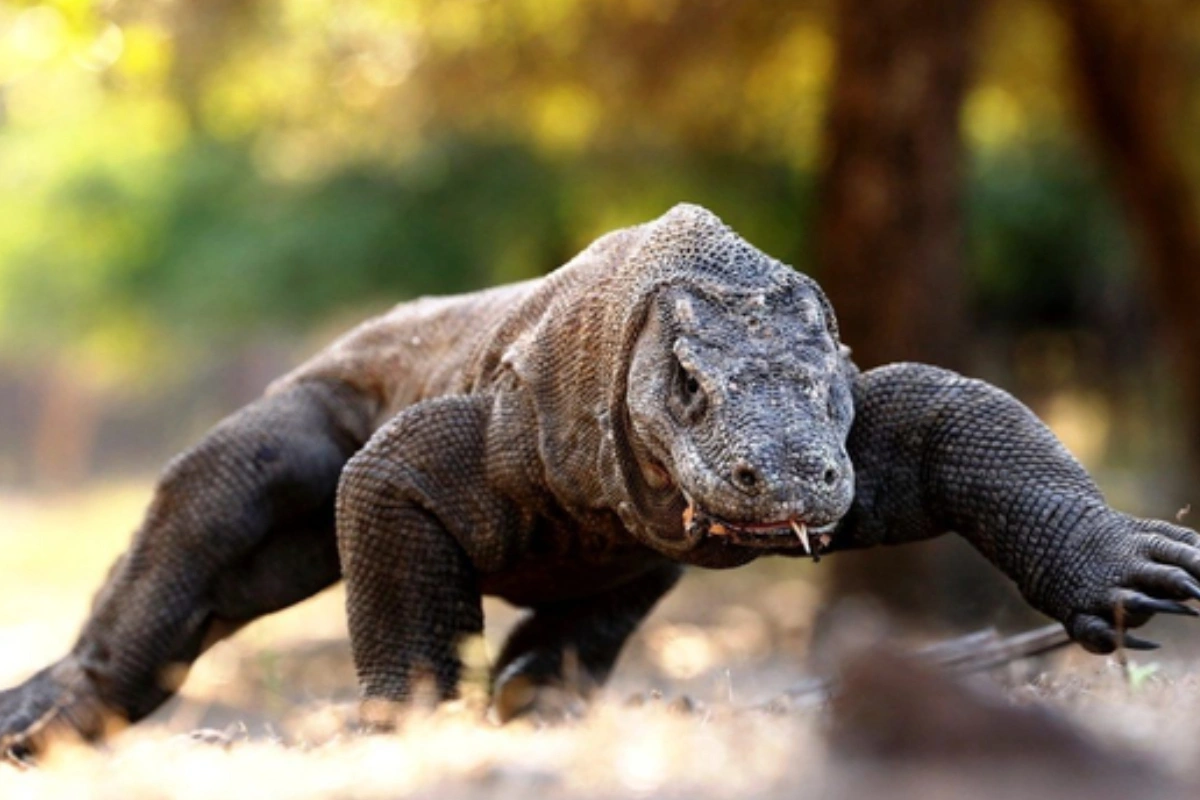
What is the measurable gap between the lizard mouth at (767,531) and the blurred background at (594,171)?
3.25 m

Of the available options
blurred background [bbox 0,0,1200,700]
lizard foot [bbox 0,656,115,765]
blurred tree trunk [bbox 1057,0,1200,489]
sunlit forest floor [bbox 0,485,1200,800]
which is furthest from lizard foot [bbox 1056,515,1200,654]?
blurred tree trunk [bbox 1057,0,1200,489]

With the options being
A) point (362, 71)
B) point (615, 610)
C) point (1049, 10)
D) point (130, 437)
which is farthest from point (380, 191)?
point (130, 437)

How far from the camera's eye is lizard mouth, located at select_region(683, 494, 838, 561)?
3402 mm

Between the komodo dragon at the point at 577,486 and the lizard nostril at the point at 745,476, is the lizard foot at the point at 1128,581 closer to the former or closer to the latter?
the komodo dragon at the point at 577,486

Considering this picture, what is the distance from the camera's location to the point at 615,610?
226 inches

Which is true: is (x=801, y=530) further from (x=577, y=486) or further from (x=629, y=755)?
(x=577, y=486)

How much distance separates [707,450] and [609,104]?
9044mm

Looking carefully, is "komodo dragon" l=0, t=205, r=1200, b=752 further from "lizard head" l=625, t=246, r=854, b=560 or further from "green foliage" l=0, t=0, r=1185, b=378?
"green foliage" l=0, t=0, r=1185, b=378

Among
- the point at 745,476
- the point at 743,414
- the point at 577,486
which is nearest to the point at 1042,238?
the point at 577,486

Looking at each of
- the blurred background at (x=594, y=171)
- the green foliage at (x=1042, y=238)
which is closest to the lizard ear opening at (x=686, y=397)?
the blurred background at (x=594, y=171)

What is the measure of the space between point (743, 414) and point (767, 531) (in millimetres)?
236

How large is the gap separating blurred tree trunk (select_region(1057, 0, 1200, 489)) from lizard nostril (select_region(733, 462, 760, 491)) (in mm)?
10455

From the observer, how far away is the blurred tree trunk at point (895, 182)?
985 cm

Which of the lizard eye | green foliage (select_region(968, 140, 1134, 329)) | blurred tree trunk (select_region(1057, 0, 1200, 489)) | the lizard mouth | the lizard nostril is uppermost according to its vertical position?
the lizard eye
